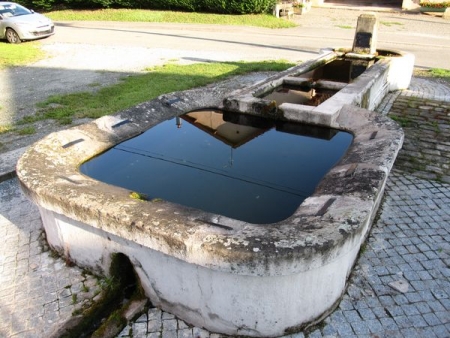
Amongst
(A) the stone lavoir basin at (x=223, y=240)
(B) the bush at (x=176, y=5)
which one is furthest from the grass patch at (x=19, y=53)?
(A) the stone lavoir basin at (x=223, y=240)

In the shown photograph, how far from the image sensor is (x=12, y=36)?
15.1 meters

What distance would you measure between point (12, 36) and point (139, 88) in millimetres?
9011

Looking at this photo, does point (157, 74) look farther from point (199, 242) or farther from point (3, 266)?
point (199, 242)

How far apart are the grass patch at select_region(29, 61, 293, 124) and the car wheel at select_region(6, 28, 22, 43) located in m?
7.31

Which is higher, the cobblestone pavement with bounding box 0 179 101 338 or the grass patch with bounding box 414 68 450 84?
the grass patch with bounding box 414 68 450 84

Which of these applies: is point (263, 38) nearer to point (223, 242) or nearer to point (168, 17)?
point (168, 17)

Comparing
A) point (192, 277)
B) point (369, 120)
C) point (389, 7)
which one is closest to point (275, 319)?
point (192, 277)

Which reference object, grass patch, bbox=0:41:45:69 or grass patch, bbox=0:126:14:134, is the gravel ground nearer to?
grass patch, bbox=0:126:14:134

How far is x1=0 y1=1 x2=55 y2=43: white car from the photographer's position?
1490 centimetres

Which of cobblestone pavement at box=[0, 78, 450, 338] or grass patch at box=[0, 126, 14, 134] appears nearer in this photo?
cobblestone pavement at box=[0, 78, 450, 338]

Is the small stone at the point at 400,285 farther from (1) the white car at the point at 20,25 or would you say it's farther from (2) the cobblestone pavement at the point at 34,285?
(1) the white car at the point at 20,25

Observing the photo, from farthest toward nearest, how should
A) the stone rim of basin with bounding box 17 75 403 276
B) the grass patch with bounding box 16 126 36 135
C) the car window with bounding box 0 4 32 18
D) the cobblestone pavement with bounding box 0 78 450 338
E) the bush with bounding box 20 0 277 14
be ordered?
the bush with bounding box 20 0 277 14, the car window with bounding box 0 4 32 18, the grass patch with bounding box 16 126 36 135, the cobblestone pavement with bounding box 0 78 450 338, the stone rim of basin with bounding box 17 75 403 276

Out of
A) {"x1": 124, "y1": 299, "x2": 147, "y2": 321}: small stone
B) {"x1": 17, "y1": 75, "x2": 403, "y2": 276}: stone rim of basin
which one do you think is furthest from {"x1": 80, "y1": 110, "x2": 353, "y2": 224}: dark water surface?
{"x1": 124, "y1": 299, "x2": 147, "y2": 321}: small stone

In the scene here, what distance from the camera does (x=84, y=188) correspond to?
344 centimetres
